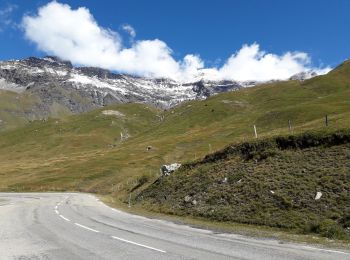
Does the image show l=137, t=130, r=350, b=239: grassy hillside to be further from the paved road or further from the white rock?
the paved road

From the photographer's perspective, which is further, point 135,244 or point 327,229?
point 327,229

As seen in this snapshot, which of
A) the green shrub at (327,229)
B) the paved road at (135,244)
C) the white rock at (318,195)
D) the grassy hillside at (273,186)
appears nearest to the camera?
the paved road at (135,244)

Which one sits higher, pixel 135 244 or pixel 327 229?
pixel 327 229

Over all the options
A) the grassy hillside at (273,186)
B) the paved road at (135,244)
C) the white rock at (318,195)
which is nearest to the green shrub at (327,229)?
the grassy hillside at (273,186)

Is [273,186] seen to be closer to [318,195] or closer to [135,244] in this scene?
[318,195]

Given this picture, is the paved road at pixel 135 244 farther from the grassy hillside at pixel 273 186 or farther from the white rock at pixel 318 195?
the white rock at pixel 318 195

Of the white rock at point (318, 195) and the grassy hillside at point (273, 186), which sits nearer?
the grassy hillside at point (273, 186)

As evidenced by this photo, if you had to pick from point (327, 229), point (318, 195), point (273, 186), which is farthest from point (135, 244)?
point (273, 186)

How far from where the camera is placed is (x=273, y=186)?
31859 millimetres

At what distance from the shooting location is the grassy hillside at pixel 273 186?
26.5m

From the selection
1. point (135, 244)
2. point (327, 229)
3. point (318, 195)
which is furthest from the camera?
point (318, 195)

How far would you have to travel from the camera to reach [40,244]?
67.1ft

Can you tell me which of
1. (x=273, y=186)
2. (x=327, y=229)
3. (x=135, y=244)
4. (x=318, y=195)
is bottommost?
(x=135, y=244)

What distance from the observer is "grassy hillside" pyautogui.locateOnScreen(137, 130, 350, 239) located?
26531 millimetres
